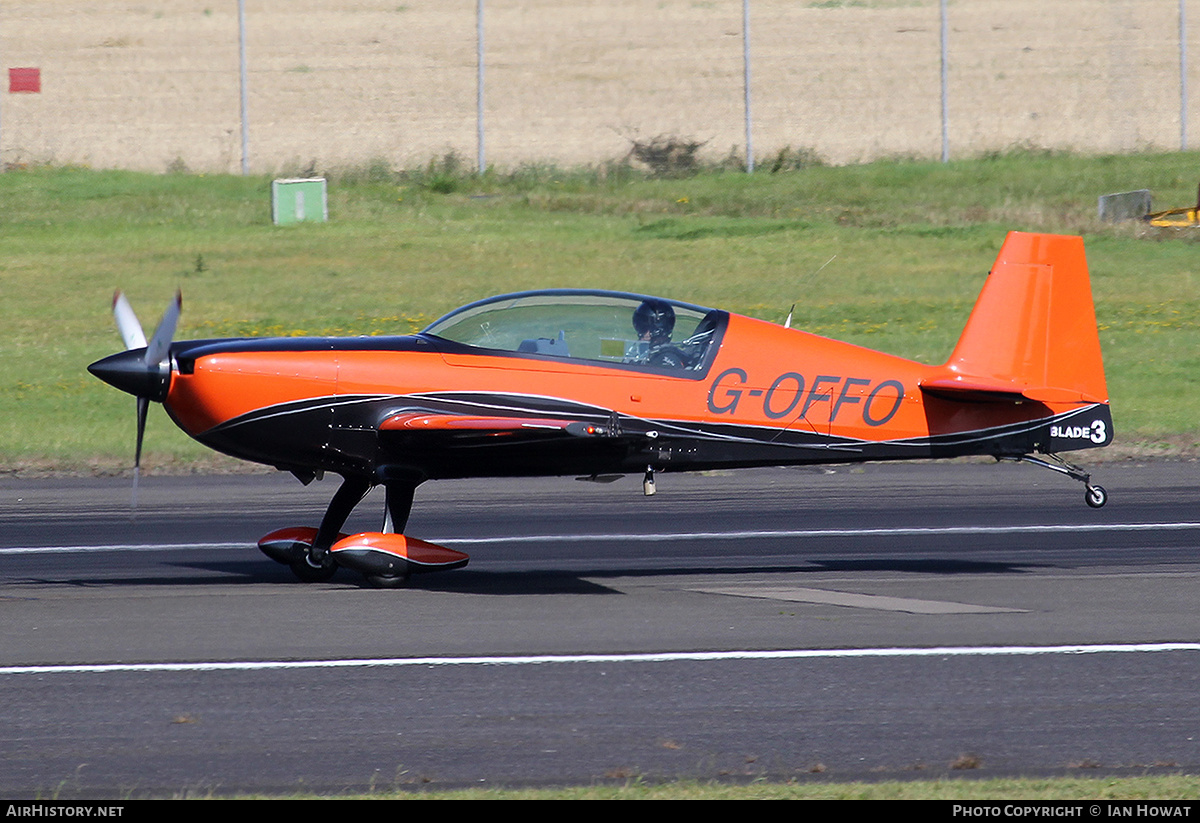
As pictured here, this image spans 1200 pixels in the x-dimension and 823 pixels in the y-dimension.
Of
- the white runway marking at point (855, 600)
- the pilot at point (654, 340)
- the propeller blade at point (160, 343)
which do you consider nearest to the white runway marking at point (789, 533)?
the white runway marking at point (855, 600)

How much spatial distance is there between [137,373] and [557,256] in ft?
65.6

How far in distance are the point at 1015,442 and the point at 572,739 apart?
510cm

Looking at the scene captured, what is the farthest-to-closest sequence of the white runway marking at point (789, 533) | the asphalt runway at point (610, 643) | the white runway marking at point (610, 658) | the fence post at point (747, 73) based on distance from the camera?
1. the fence post at point (747, 73)
2. the white runway marking at point (789, 533)
3. the white runway marking at point (610, 658)
4. the asphalt runway at point (610, 643)

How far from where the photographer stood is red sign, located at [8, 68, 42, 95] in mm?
40688

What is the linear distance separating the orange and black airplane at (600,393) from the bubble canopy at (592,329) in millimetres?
13

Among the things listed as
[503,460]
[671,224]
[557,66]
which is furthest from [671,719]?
[557,66]

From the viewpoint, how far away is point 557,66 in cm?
4200

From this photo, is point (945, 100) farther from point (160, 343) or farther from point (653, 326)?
point (160, 343)

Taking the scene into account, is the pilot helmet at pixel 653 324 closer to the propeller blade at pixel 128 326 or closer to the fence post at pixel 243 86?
the propeller blade at pixel 128 326

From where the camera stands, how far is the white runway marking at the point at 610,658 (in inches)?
318

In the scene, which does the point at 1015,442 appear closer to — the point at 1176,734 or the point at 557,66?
the point at 1176,734

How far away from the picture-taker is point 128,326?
10.6m

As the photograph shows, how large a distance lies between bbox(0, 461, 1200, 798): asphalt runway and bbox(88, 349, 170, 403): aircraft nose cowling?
143 centimetres

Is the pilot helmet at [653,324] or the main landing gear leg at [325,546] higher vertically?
the pilot helmet at [653,324]
